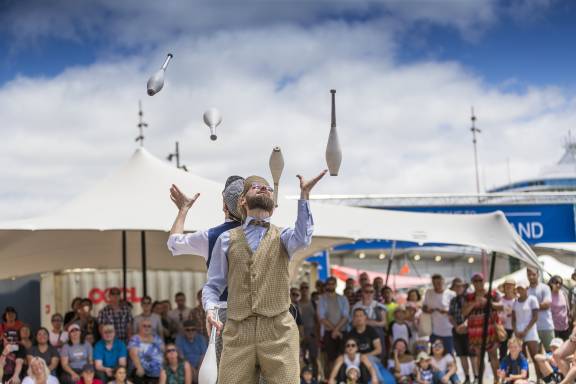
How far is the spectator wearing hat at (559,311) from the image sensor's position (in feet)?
32.8

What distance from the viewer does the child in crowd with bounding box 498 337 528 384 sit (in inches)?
350

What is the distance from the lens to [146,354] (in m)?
8.49

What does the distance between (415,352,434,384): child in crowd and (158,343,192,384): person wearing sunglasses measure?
2391 millimetres

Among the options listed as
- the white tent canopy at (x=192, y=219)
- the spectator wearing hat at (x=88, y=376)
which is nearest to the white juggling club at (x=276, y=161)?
the white tent canopy at (x=192, y=219)

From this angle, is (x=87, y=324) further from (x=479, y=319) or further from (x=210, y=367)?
(x=210, y=367)

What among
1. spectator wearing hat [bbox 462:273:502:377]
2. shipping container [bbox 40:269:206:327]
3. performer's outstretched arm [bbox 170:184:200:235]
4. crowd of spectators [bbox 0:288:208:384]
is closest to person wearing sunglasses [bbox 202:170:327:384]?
performer's outstretched arm [bbox 170:184:200:235]

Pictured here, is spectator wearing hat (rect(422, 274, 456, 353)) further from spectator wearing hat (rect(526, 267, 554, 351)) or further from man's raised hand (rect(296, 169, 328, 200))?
man's raised hand (rect(296, 169, 328, 200))

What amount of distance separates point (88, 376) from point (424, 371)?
136 inches

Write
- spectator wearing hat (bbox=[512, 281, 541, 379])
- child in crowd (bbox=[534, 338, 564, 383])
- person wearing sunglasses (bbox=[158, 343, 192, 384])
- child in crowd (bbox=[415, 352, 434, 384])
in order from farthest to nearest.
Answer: spectator wearing hat (bbox=[512, 281, 541, 379]) < child in crowd (bbox=[415, 352, 434, 384]) < child in crowd (bbox=[534, 338, 564, 383]) < person wearing sunglasses (bbox=[158, 343, 192, 384])

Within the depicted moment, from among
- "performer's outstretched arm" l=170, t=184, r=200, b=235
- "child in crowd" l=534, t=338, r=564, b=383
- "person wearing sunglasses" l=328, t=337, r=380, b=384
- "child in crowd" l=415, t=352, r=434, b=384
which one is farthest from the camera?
"child in crowd" l=415, t=352, r=434, b=384

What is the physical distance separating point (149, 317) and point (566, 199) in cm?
894

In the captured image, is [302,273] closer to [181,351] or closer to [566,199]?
[566,199]

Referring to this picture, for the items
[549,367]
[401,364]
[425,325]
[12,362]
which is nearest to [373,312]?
[401,364]

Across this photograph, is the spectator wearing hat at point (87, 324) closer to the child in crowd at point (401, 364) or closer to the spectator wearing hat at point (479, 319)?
the child in crowd at point (401, 364)
